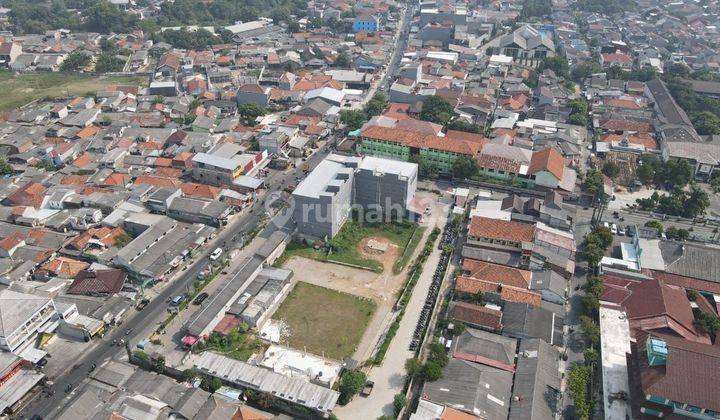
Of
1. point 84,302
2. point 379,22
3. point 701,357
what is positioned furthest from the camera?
point 379,22

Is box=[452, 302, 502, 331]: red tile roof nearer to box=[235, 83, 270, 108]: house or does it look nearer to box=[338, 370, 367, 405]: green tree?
box=[338, 370, 367, 405]: green tree

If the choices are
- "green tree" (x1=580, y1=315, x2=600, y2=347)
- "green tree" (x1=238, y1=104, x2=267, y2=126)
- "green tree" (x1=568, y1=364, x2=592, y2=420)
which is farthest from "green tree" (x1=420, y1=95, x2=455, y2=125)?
"green tree" (x1=568, y1=364, x2=592, y2=420)

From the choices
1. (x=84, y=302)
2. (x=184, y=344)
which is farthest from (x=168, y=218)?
(x=184, y=344)

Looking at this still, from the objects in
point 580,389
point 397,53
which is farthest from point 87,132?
point 580,389

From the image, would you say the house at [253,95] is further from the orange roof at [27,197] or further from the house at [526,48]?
the house at [526,48]

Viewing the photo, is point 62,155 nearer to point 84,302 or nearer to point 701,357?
point 84,302
